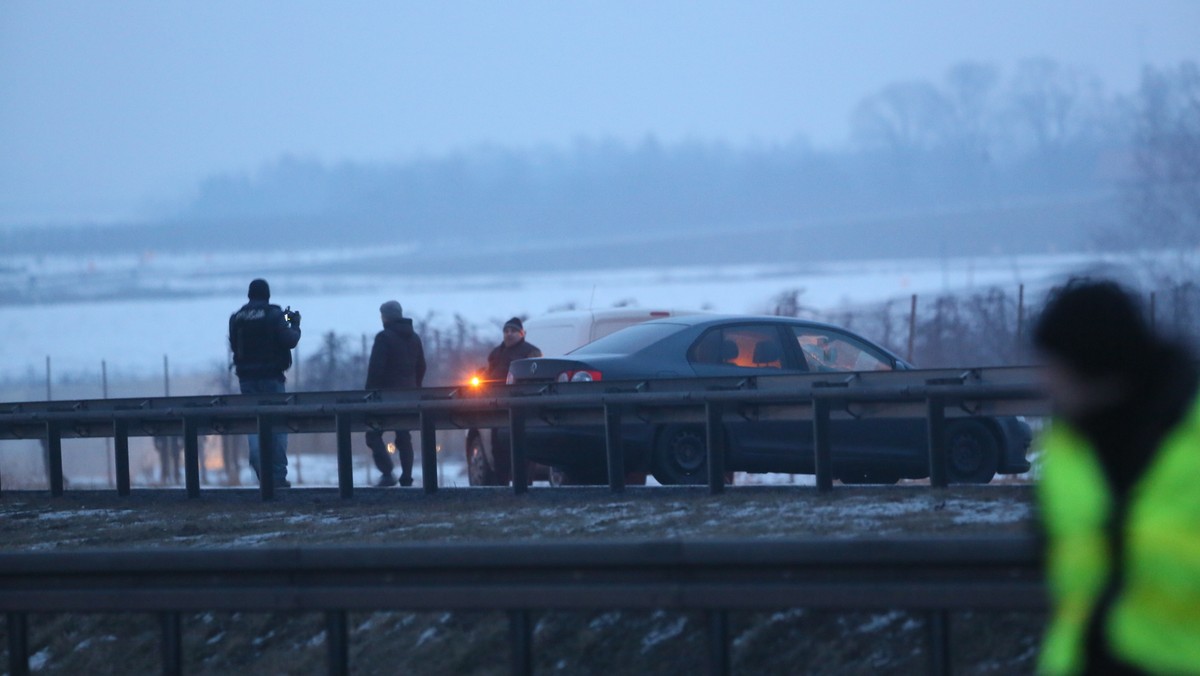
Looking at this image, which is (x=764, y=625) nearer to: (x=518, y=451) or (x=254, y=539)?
(x=254, y=539)

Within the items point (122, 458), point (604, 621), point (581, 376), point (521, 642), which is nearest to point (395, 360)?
point (122, 458)

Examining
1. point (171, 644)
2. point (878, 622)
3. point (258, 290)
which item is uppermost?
point (258, 290)

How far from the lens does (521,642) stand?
6.08 metres

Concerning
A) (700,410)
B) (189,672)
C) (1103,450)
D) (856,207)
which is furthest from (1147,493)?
(856,207)

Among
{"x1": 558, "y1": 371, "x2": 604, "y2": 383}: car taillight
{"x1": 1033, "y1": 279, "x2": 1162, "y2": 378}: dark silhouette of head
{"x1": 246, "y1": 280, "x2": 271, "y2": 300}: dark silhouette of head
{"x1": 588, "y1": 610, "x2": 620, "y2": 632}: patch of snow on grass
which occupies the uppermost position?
{"x1": 246, "y1": 280, "x2": 271, "y2": 300}: dark silhouette of head

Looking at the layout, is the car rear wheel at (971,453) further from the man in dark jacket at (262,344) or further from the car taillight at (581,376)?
the man in dark jacket at (262,344)

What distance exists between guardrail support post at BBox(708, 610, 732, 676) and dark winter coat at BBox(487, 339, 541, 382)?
9417 mm

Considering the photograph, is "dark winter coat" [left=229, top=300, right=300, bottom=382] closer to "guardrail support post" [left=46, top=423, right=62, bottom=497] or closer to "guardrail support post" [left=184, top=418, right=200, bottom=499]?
"guardrail support post" [left=184, top=418, right=200, bottom=499]

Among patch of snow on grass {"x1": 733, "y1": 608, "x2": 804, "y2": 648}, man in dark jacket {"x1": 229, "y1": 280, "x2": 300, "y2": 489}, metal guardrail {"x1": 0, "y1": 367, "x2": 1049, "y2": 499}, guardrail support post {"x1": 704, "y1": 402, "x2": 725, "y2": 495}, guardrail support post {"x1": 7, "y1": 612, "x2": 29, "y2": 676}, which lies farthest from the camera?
man in dark jacket {"x1": 229, "y1": 280, "x2": 300, "y2": 489}

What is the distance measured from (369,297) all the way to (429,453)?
33.2 m

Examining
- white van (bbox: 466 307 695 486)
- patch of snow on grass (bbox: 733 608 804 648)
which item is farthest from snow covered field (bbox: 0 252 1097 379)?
patch of snow on grass (bbox: 733 608 804 648)

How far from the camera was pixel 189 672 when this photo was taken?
7.70m

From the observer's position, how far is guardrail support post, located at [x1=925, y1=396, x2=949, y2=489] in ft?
35.2

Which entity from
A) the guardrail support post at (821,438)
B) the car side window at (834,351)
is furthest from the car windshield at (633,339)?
the guardrail support post at (821,438)
